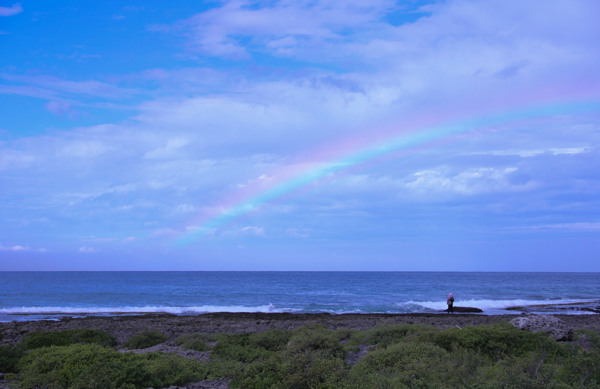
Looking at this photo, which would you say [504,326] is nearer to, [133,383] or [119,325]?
[133,383]

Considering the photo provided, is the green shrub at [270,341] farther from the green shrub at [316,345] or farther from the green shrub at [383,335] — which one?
the green shrub at [383,335]

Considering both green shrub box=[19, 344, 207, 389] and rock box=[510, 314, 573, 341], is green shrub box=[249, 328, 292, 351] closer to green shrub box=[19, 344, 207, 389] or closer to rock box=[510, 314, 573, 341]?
green shrub box=[19, 344, 207, 389]

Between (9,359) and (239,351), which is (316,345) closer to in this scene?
(239,351)

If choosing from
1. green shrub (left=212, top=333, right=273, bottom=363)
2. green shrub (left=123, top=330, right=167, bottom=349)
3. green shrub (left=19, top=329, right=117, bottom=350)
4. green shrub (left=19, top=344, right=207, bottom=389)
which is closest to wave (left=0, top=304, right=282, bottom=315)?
green shrub (left=19, top=329, right=117, bottom=350)

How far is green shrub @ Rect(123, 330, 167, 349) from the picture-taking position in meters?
15.2

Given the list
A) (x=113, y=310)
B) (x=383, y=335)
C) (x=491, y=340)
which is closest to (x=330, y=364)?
(x=491, y=340)

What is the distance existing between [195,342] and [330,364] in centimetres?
728

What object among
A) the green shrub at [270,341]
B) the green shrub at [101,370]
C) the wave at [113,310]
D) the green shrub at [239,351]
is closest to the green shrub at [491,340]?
the green shrub at [270,341]

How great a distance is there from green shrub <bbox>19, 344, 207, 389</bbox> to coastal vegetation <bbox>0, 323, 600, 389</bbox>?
0.02 m

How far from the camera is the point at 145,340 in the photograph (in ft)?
51.1

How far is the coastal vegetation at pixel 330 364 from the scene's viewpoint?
311 inches

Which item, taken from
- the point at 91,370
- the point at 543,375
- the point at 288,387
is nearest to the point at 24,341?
the point at 91,370

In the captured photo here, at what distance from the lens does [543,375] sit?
25.0 ft

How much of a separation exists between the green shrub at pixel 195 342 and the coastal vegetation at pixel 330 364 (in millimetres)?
36
